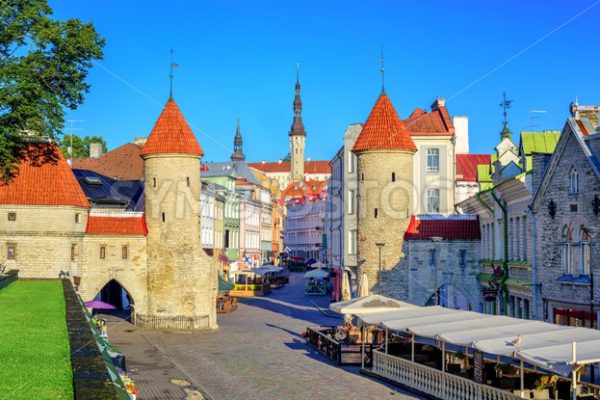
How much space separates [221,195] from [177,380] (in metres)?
50.1

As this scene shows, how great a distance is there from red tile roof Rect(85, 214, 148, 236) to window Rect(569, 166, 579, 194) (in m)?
24.4

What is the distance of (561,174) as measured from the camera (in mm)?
28000

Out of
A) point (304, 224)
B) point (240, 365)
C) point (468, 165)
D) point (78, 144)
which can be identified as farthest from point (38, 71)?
point (304, 224)

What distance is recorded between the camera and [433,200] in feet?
179

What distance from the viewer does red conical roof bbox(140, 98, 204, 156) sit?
4419cm

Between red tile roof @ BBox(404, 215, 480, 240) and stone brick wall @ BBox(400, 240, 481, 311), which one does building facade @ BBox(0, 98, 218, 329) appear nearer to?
stone brick wall @ BBox(400, 240, 481, 311)

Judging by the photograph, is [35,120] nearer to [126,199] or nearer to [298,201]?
[126,199]

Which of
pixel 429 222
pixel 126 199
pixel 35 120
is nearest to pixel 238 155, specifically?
pixel 126 199

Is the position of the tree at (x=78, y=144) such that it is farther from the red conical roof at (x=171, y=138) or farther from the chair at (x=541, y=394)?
the chair at (x=541, y=394)

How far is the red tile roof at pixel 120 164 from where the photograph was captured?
7131 centimetres

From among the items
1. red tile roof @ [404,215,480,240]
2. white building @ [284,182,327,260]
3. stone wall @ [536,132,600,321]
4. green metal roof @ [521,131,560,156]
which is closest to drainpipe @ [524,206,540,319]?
stone wall @ [536,132,600,321]

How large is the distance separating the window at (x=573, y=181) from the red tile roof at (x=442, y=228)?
595 inches

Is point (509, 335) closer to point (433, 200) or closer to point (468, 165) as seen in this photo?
point (433, 200)

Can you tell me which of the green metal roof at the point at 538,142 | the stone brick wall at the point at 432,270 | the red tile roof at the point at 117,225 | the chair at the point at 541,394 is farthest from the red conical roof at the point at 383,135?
the chair at the point at 541,394
